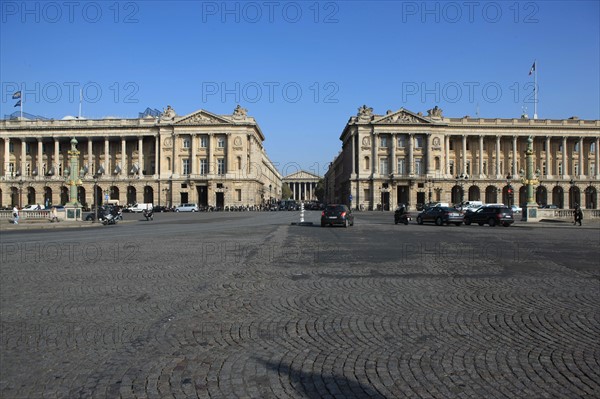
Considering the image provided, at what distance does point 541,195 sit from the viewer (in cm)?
9625

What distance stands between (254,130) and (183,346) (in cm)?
9729

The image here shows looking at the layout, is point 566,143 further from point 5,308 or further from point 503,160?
point 5,308

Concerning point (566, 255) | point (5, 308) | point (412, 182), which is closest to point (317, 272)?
point (5, 308)

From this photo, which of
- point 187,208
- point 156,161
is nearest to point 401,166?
point 187,208

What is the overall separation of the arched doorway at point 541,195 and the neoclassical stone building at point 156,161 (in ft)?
191

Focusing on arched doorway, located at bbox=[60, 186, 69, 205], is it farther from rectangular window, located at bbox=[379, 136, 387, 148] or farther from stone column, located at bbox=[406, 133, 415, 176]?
stone column, located at bbox=[406, 133, 415, 176]

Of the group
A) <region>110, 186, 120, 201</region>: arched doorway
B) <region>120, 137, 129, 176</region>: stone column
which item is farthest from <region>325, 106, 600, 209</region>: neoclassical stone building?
<region>110, 186, 120, 201</region>: arched doorway

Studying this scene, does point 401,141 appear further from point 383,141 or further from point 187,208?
point 187,208

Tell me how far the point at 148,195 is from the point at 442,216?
73905mm

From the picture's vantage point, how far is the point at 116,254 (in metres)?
15.1

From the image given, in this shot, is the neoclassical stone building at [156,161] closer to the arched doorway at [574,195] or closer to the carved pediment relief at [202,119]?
the carved pediment relief at [202,119]

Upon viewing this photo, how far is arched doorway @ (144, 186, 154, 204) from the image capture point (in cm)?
9638

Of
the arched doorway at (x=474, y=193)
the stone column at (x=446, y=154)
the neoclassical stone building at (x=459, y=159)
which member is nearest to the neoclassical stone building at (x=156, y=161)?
the neoclassical stone building at (x=459, y=159)

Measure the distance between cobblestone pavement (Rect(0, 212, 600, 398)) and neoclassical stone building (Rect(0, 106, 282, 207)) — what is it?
273ft
